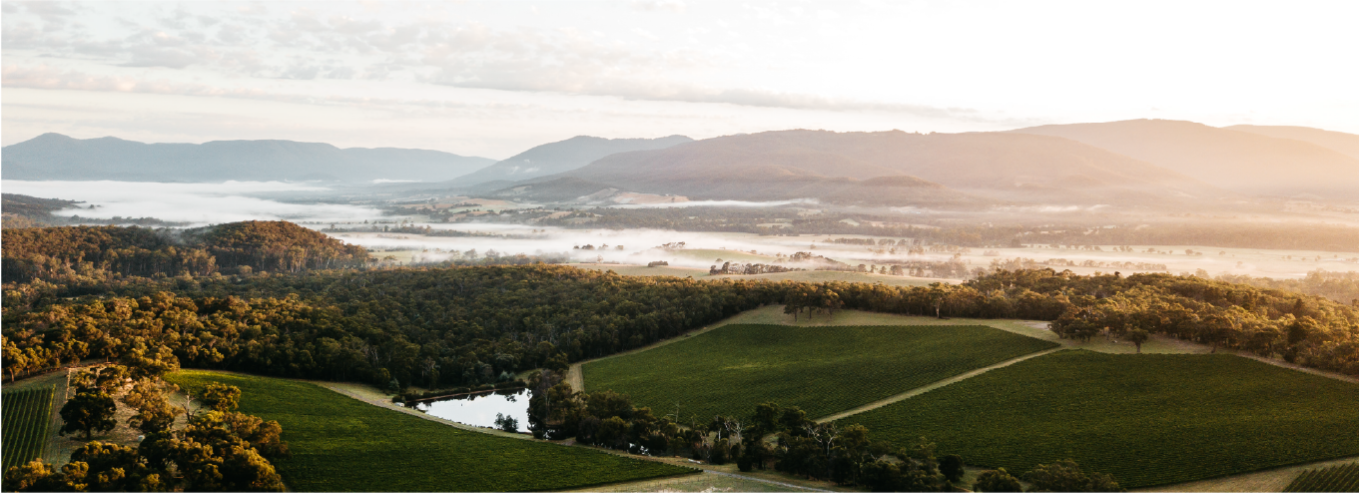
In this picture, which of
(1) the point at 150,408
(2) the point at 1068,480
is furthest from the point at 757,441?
(1) the point at 150,408

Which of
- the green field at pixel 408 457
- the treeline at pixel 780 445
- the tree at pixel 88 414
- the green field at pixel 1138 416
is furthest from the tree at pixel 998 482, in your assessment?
the tree at pixel 88 414

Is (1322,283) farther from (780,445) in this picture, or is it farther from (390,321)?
(390,321)

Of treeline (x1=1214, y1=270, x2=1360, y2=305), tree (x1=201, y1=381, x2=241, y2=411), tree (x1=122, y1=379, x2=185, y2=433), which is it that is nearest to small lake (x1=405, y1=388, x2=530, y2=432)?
tree (x1=201, y1=381, x2=241, y2=411)

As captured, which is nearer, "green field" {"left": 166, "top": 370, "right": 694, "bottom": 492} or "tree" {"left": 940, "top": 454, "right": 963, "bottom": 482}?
"tree" {"left": 940, "top": 454, "right": 963, "bottom": 482}

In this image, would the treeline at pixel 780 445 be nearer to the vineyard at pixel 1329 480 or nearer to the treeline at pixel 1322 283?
the vineyard at pixel 1329 480

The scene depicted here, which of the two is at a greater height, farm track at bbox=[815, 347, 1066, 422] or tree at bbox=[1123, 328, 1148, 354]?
tree at bbox=[1123, 328, 1148, 354]

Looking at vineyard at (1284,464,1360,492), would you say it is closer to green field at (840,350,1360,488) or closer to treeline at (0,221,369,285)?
green field at (840,350,1360,488)

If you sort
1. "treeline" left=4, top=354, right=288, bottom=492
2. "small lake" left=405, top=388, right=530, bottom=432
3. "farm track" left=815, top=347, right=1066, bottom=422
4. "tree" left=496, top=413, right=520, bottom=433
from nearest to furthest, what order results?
"treeline" left=4, top=354, right=288, bottom=492 → "farm track" left=815, top=347, right=1066, bottom=422 → "tree" left=496, top=413, right=520, bottom=433 → "small lake" left=405, top=388, right=530, bottom=432
